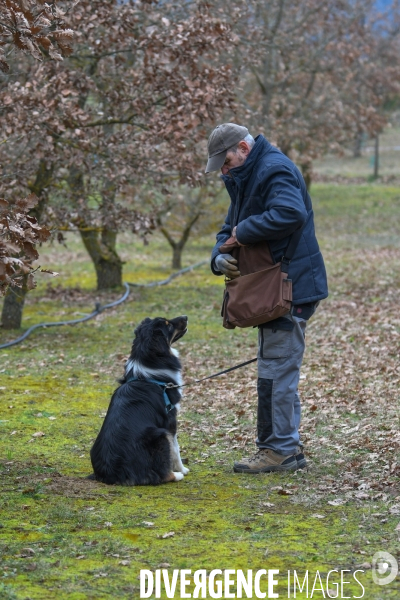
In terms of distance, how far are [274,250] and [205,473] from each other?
202 cm

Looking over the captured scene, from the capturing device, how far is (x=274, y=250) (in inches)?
253

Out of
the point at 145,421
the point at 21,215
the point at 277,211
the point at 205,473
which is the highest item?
the point at 277,211

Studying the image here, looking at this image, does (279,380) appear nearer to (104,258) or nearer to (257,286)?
(257,286)

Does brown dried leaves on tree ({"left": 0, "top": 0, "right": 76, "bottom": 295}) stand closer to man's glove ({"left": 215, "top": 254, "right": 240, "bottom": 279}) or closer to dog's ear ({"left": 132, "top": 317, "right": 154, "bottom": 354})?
dog's ear ({"left": 132, "top": 317, "right": 154, "bottom": 354})

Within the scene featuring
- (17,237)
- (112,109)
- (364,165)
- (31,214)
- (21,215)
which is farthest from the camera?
(364,165)

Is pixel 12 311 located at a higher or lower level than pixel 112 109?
lower

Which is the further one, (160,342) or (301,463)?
(301,463)

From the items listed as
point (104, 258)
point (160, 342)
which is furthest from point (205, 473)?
point (104, 258)

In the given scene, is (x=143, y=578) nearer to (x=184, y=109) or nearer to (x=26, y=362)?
(x=26, y=362)

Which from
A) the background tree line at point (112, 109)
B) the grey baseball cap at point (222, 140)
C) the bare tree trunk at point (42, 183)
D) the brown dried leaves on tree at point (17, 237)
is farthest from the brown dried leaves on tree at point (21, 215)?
the bare tree trunk at point (42, 183)

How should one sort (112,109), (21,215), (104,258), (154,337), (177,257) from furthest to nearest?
1. (177,257)
2. (104,258)
3. (112,109)
4. (154,337)
5. (21,215)

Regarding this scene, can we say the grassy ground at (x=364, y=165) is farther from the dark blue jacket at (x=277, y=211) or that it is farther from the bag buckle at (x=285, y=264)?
the bag buckle at (x=285, y=264)

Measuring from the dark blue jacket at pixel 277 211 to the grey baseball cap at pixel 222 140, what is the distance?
16cm

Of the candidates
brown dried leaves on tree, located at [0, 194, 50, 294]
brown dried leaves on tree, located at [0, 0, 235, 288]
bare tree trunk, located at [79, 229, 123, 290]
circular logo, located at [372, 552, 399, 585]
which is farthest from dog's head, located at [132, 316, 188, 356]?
bare tree trunk, located at [79, 229, 123, 290]
